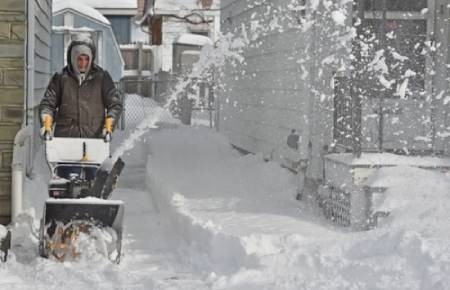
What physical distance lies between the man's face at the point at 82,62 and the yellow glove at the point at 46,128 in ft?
2.00

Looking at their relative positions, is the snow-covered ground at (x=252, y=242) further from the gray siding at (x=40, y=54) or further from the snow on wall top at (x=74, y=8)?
the snow on wall top at (x=74, y=8)

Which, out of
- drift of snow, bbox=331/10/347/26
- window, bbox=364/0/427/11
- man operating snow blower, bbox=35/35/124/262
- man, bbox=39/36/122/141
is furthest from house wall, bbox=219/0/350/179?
man operating snow blower, bbox=35/35/124/262

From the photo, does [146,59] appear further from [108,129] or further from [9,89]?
[108,129]

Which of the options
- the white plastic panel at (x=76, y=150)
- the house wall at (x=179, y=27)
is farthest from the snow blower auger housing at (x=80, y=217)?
the house wall at (x=179, y=27)

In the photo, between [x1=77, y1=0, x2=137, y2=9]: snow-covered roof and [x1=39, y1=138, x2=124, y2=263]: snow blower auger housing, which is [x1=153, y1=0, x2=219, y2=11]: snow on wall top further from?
[x1=39, y1=138, x2=124, y2=263]: snow blower auger housing

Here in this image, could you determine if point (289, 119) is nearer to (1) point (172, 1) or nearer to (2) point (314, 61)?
(2) point (314, 61)

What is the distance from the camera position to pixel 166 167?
14.3m

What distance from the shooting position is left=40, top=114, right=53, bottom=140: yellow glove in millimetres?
8055

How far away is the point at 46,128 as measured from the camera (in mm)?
8094

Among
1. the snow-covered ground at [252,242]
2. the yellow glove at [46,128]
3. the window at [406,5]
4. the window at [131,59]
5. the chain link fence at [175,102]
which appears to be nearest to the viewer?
the snow-covered ground at [252,242]

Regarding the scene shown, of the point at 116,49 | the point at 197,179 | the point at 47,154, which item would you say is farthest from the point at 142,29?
the point at 47,154

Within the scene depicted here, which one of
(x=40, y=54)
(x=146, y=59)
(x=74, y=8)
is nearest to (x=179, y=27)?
(x=146, y=59)

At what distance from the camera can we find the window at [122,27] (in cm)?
4403

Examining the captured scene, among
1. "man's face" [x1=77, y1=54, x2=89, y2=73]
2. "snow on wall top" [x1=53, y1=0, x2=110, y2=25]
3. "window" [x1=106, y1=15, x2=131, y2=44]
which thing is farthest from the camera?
"window" [x1=106, y1=15, x2=131, y2=44]
